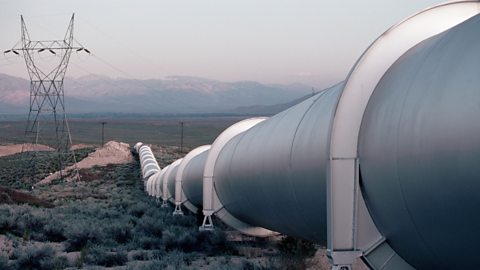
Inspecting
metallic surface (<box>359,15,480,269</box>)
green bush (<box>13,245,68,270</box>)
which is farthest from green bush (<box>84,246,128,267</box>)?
metallic surface (<box>359,15,480,269</box>)

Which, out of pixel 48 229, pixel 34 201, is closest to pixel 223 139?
pixel 48 229

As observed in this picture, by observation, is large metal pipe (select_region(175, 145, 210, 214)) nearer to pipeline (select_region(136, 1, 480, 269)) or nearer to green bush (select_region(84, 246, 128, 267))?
green bush (select_region(84, 246, 128, 267))

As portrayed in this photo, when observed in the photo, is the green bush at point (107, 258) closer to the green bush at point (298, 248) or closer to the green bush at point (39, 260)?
the green bush at point (39, 260)

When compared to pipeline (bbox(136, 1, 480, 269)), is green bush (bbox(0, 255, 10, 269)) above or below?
below

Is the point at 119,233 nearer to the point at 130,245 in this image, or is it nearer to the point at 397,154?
the point at 130,245

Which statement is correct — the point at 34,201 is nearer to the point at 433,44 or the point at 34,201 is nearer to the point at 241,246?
the point at 241,246
